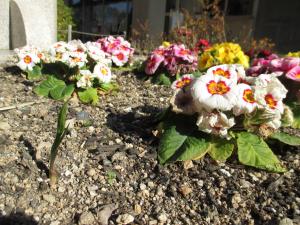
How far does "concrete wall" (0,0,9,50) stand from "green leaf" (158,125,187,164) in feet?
15.8

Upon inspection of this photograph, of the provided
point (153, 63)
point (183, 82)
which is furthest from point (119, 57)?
point (183, 82)

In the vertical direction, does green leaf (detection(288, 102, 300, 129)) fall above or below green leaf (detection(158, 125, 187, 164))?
above

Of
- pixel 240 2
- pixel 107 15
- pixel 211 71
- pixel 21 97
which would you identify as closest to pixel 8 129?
pixel 21 97

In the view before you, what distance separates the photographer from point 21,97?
3422mm

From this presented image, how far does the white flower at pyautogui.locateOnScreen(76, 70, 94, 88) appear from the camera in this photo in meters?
3.35

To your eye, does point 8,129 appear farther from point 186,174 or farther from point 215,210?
point 215,210

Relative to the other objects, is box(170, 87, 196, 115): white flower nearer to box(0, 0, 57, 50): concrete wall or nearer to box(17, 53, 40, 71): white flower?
box(17, 53, 40, 71): white flower

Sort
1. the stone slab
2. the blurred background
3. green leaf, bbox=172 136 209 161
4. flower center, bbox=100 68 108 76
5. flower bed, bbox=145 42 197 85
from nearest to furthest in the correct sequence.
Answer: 1. green leaf, bbox=172 136 209 161
2. flower center, bbox=100 68 108 76
3. flower bed, bbox=145 42 197 85
4. the stone slab
5. the blurred background

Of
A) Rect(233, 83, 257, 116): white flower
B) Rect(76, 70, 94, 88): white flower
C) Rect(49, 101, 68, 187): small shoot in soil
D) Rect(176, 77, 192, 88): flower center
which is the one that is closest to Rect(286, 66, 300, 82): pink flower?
Rect(233, 83, 257, 116): white flower

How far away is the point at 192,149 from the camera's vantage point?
89.1 inches

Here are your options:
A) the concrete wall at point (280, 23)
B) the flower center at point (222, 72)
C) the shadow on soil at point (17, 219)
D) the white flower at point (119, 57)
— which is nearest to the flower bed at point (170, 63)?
the white flower at point (119, 57)

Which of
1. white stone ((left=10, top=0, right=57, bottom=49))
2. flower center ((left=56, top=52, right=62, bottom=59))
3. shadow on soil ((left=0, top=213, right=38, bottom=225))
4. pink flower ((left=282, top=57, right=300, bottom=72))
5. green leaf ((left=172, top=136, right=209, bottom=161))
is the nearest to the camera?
shadow on soil ((left=0, top=213, right=38, bottom=225))

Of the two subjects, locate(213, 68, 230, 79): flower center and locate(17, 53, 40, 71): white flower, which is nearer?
locate(213, 68, 230, 79): flower center

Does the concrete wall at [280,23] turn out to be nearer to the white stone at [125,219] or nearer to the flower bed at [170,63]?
the flower bed at [170,63]
